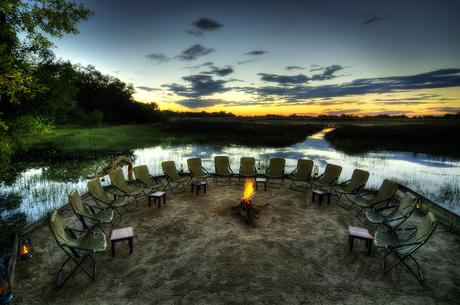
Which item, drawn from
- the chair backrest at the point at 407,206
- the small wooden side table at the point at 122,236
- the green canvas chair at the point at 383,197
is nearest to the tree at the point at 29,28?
the small wooden side table at the point at 122,236

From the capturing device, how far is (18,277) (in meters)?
4.35

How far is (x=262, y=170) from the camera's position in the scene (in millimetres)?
15438

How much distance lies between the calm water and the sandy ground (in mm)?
4711

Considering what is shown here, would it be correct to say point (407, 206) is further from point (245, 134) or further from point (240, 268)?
point (245, 134)

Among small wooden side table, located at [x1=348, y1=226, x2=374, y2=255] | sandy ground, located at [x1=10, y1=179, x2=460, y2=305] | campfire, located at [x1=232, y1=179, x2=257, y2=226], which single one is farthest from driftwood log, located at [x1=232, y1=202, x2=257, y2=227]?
small wooden side table, located at [x1=348, y1=226, x2=374, y2=255]

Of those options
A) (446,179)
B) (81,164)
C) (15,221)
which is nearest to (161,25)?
(81,164)

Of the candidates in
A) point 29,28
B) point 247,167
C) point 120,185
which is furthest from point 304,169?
point 29,28

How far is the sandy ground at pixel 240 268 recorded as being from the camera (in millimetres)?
3938

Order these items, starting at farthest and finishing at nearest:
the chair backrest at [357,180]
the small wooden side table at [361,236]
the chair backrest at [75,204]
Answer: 1. the chair backrest at [357,180]
2. the chair backrest at [75,204]
3. the small wooden side table at [361,236]

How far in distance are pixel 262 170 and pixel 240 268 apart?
10969 mm

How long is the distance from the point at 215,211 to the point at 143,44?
13714mm

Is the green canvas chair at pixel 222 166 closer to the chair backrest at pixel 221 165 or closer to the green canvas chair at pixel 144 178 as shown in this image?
the chair backrest at pixel 221 165

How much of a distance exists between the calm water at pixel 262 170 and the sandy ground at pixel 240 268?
4.71 meters

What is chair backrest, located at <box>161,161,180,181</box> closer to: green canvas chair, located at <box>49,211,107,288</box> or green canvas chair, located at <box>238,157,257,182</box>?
green canvas chair, located at <box>238,157,257,182</box>
